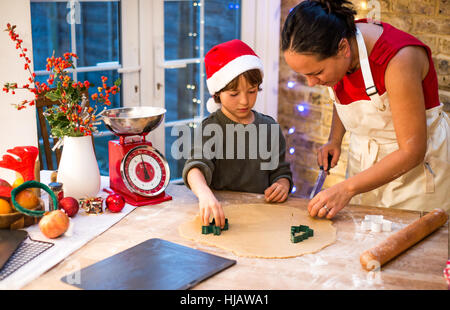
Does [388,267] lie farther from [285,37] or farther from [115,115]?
[115,115]

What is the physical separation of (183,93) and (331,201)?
2.08 metres

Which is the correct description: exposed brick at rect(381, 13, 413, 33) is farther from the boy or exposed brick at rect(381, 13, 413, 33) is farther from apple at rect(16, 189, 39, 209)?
apple at rect(16, 189, 39, 209)

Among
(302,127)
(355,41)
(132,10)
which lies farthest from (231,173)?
(302,127)

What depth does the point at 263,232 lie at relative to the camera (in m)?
1.69

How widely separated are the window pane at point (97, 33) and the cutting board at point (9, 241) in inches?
68.4

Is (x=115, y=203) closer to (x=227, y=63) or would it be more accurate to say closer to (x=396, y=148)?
(x=227, y=63)

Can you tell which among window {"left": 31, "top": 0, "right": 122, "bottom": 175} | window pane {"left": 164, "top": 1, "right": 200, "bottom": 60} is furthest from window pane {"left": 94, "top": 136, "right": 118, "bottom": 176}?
window pane {"left": 164, "top": 1, "right": 200, "bottom": 60}

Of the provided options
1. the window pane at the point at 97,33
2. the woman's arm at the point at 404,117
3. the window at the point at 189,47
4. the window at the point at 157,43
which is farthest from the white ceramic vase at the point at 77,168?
the window at the point at 189,47

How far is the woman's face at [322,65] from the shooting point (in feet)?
5.83

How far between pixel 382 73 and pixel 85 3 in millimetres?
1897

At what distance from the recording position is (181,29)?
3.53m

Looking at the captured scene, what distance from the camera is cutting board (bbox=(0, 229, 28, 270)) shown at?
148 cm

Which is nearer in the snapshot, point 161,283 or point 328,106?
point 161,283

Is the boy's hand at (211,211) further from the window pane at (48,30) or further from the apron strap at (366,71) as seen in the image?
the window pane at (48,30)
